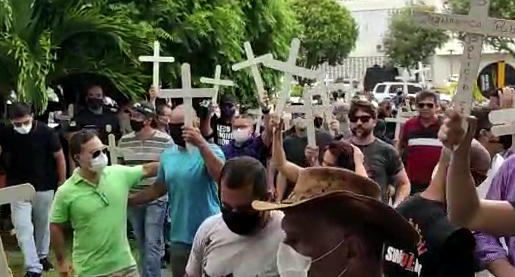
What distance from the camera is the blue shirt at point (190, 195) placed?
24.5 ft

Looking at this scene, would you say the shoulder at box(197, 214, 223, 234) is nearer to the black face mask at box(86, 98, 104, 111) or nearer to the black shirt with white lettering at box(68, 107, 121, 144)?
the black shirt with white lettering at box(68, 107, 121, 144)

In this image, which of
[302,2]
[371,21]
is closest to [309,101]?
[302,2]

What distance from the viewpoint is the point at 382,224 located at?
3.19 m

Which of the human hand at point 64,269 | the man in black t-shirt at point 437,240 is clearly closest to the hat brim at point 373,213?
the man in black t-shirt at point 437,240

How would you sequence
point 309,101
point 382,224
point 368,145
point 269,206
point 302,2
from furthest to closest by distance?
point 302,2
point 309,101
point 368,145
point 269,206
point 382,224

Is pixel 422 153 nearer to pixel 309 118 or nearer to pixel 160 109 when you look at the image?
pixel 309 118

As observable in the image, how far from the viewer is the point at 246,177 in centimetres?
509

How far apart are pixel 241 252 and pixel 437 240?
0.89 meters

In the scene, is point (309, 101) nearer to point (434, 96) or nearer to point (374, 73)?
point (434, 96)

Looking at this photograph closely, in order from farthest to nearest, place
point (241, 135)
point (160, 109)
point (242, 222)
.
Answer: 1. point (160, 109)
2. point (241, 135)
3. point (242, 222)

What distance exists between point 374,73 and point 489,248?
4756cm

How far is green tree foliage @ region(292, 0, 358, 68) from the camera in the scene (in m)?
50.6

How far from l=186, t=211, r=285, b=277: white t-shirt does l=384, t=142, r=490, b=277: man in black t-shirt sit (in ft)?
1.72

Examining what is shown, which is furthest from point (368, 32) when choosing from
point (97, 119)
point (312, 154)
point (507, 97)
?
point (507, 97)
